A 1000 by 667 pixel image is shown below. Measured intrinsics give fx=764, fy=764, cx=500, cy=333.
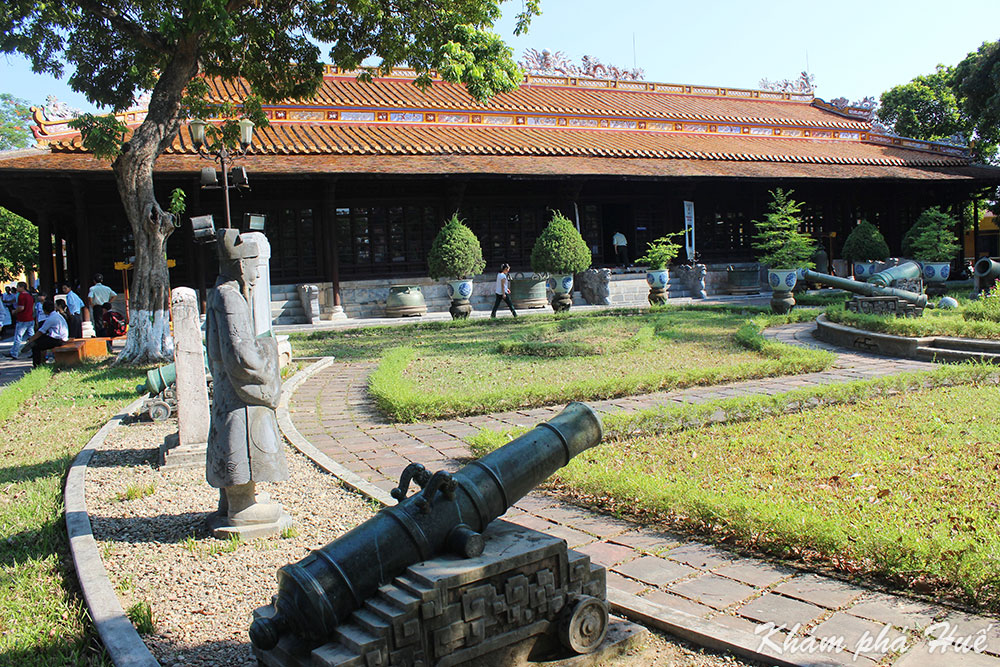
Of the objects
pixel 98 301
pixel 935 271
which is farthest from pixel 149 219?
pixel 935 271

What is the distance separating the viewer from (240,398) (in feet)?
14.1

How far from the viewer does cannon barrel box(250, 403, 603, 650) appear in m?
2.57

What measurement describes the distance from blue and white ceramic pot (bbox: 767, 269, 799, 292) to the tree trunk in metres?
11.5

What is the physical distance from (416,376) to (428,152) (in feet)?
38.2

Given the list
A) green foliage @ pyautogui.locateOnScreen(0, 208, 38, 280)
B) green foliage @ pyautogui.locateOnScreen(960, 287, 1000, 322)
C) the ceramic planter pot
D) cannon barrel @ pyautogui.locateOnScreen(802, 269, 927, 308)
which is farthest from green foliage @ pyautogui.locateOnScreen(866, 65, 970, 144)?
green foliage @ pyautogui.locateOnScreen(0, 208, 38, 280)

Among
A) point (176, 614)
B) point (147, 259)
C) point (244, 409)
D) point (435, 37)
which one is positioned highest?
point (435, 37)

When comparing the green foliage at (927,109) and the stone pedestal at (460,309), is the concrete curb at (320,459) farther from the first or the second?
the green foliage at (927,109)

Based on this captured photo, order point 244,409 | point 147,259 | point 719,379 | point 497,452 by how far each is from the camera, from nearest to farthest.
Result: point 497,452 → point 244,409 → point 719,379 → point 147,259

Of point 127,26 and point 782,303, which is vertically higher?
point 127,26

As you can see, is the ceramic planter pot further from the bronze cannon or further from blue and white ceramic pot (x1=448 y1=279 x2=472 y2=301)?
blue and white ceramic pot (x1=448 y1=279 x2=472 y2=301)

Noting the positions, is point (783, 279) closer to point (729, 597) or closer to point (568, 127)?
point (568, 127)

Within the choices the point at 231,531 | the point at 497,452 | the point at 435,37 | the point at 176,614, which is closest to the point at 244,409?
the point at 231,531

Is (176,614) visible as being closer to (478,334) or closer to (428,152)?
(478,334)

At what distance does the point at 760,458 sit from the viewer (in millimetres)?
5211
